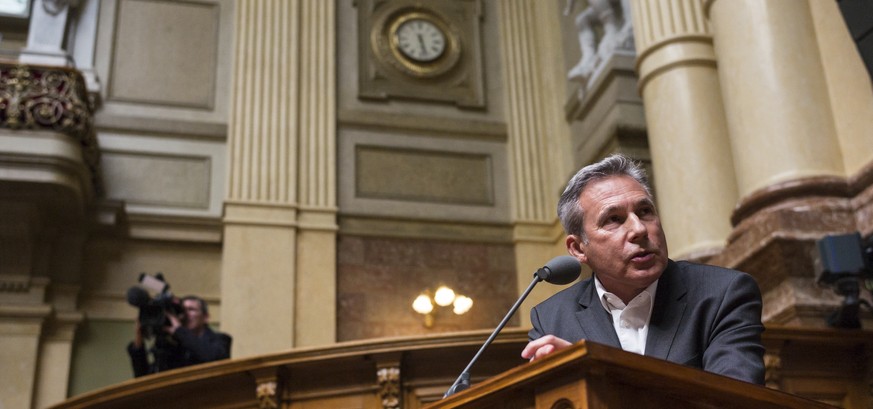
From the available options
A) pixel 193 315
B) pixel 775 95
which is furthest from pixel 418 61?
pixel 775 95

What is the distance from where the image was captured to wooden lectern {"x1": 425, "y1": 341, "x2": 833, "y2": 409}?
163 centimetres

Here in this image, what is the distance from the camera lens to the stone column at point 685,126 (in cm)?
627

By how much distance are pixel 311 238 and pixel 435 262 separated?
1247mm

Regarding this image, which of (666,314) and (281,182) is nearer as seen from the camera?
(666,314)

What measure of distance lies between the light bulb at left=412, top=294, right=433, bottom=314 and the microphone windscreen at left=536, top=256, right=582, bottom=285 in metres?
6.83

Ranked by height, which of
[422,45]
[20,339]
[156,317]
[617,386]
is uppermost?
[422,45]

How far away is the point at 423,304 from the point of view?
9.44 m

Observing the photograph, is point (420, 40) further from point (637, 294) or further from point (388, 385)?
point (637, 294)

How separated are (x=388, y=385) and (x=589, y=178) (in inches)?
89.0

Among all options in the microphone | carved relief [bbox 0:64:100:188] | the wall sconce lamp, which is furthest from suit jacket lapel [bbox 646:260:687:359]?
carved relief [bbox 0:64:100:188]

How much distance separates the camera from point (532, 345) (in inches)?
82.1

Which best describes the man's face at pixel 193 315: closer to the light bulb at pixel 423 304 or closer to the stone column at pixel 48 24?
the light bulb at pixel 423 304

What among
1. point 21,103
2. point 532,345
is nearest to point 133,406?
point 532,345

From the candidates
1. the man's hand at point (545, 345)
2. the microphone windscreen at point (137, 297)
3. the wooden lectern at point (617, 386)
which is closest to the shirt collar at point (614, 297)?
the man's hand at point (545, 345)
